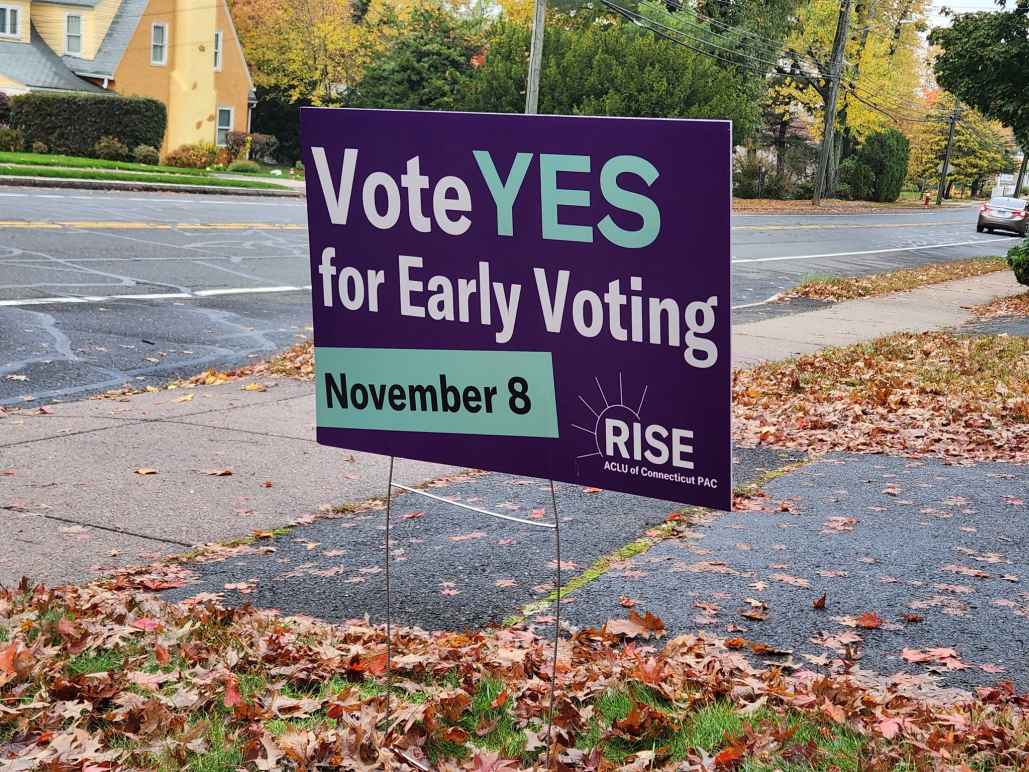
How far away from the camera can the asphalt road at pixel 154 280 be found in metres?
10.8

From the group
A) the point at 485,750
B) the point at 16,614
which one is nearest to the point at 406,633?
the point at 485,750

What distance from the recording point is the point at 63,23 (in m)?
47.2

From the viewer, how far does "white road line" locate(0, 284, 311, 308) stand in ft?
41.8

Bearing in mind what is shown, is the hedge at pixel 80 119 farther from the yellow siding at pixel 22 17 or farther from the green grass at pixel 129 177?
the yellow siding at pixel 22 17

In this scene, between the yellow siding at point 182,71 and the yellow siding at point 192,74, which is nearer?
the yellow siding at point 182,71

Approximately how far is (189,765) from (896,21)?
68.9m

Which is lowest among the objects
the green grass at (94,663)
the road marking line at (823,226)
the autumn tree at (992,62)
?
the green grass at (94,663)

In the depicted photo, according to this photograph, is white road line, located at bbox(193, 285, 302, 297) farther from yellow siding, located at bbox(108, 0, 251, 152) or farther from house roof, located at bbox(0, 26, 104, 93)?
yellow siding, located at bbox(108, 0, 251, 152)

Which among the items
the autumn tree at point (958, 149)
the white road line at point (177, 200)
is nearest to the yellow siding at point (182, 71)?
the white road line at point (177, 200)

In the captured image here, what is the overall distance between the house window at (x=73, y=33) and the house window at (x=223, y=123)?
590 cm

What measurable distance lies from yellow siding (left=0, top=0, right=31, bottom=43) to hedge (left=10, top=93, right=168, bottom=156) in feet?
33.6

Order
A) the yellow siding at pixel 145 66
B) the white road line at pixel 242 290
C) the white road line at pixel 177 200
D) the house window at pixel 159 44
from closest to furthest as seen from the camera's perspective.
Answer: the white road line at pixel 242 290 → the white road line at pixel 177 200 → the yellow siding at pixel 145 66 → the house window at pixel 159 44

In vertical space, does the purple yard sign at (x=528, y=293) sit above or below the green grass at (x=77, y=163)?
below

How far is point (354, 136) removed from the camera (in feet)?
12.2
